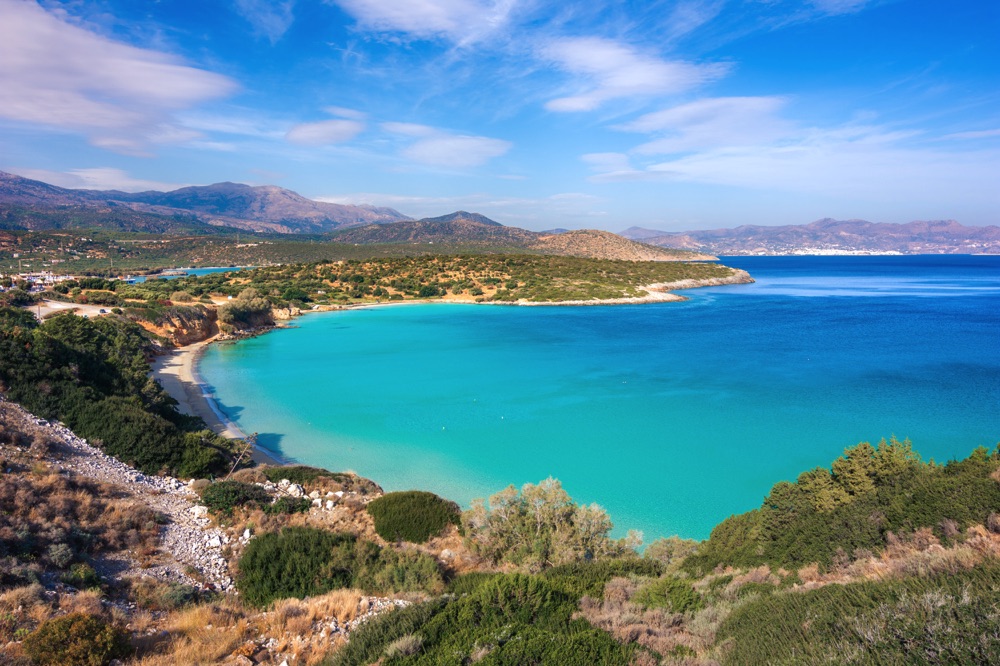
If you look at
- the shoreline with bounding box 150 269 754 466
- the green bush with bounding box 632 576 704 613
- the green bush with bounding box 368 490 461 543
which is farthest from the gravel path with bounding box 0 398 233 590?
the green bush with bounding box 632 576 704 613

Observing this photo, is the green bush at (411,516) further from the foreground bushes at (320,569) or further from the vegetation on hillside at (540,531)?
the foreground bushes at (320,569)

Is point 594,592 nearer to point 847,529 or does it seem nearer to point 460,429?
point 847,529

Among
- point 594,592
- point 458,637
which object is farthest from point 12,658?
point 594,592

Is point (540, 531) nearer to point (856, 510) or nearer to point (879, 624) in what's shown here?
point (856, 510)

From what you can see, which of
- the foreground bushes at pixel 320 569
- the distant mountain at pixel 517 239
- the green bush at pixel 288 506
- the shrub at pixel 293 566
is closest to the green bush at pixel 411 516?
the green bush at pixel 288 506

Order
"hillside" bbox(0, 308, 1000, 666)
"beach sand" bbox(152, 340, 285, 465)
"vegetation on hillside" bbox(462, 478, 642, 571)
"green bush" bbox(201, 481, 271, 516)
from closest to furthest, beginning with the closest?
"hillside" bbox(0, 308, 1000, 666) < "vegetation on hillside" bbox(462, 478, 642, 571) < "green bush" bbox(201, 481, 271, 516) < "beach sand" bbox(152, 340, 285, 465)

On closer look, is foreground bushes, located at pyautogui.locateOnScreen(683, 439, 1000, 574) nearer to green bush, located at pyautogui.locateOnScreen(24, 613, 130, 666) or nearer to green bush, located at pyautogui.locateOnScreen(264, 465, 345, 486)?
green bush, located at pyautogui.locateOnScreen(24, 613, 130, 666)

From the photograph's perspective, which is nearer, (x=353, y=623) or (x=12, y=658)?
(x=12, y=658)
